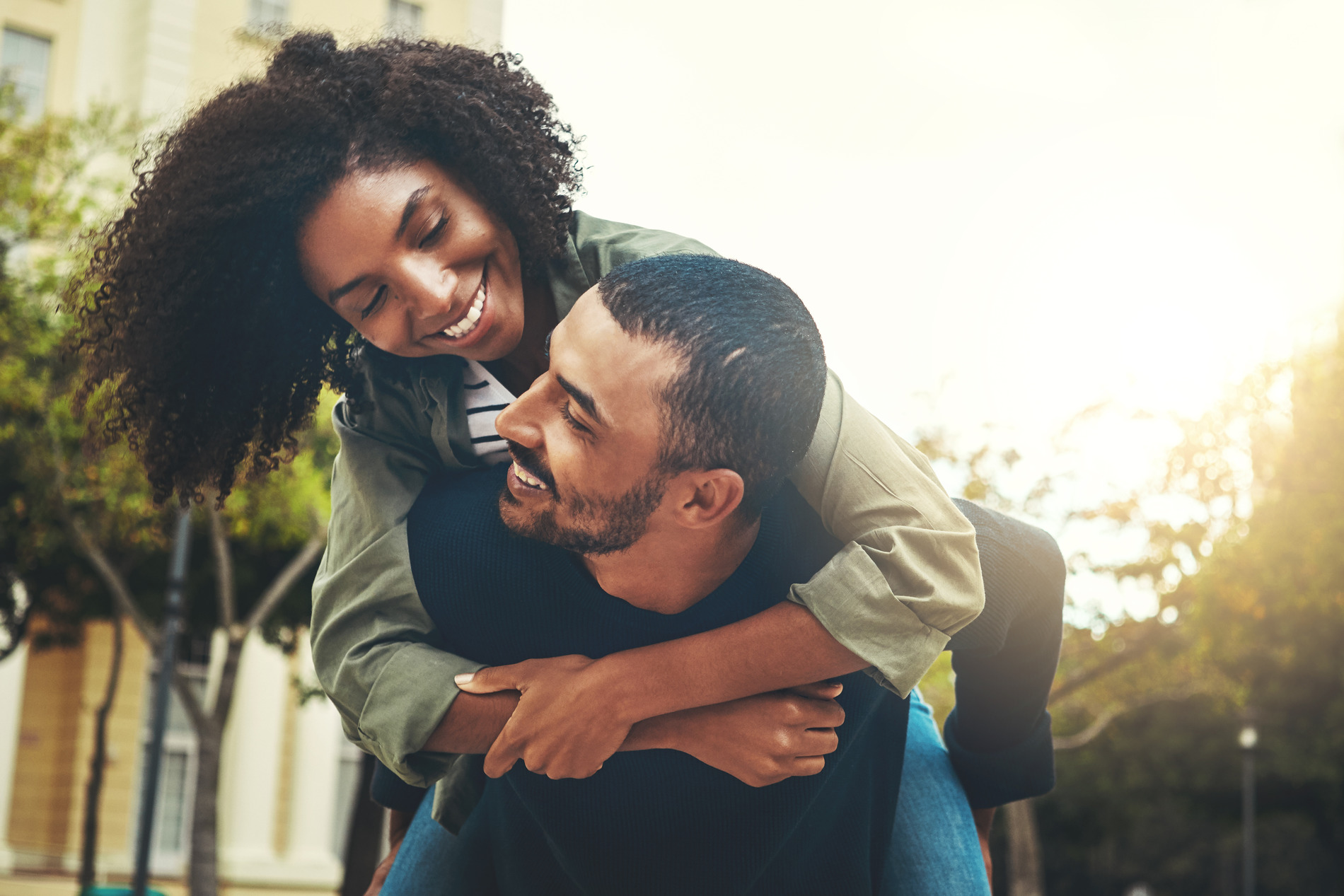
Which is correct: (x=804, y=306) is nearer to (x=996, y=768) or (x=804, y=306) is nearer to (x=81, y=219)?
(x=996, y=768)

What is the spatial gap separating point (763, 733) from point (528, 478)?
476 millimetres

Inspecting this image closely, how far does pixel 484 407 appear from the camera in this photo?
7.84 feet

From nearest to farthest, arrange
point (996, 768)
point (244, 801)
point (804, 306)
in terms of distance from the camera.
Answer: point (804, 306), point (996, 768), point (244, 801)

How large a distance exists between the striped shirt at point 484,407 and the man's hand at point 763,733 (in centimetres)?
64

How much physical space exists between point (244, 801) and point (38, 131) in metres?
13.1

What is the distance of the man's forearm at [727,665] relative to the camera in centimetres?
178

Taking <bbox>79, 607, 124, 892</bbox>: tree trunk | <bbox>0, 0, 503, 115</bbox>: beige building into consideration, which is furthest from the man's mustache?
<bbox>0, 0, 503, 115</bbox>: beige building

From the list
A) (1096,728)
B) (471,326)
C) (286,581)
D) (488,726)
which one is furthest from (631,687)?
(1096,728)

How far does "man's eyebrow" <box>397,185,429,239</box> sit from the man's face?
2.15 feet

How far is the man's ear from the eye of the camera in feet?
5.64

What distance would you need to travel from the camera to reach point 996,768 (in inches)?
90.2

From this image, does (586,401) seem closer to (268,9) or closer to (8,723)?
(8,723)

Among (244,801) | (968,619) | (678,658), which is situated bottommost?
(244,801)

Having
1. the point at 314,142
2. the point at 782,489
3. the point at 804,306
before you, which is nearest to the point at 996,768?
the point at 782,489
